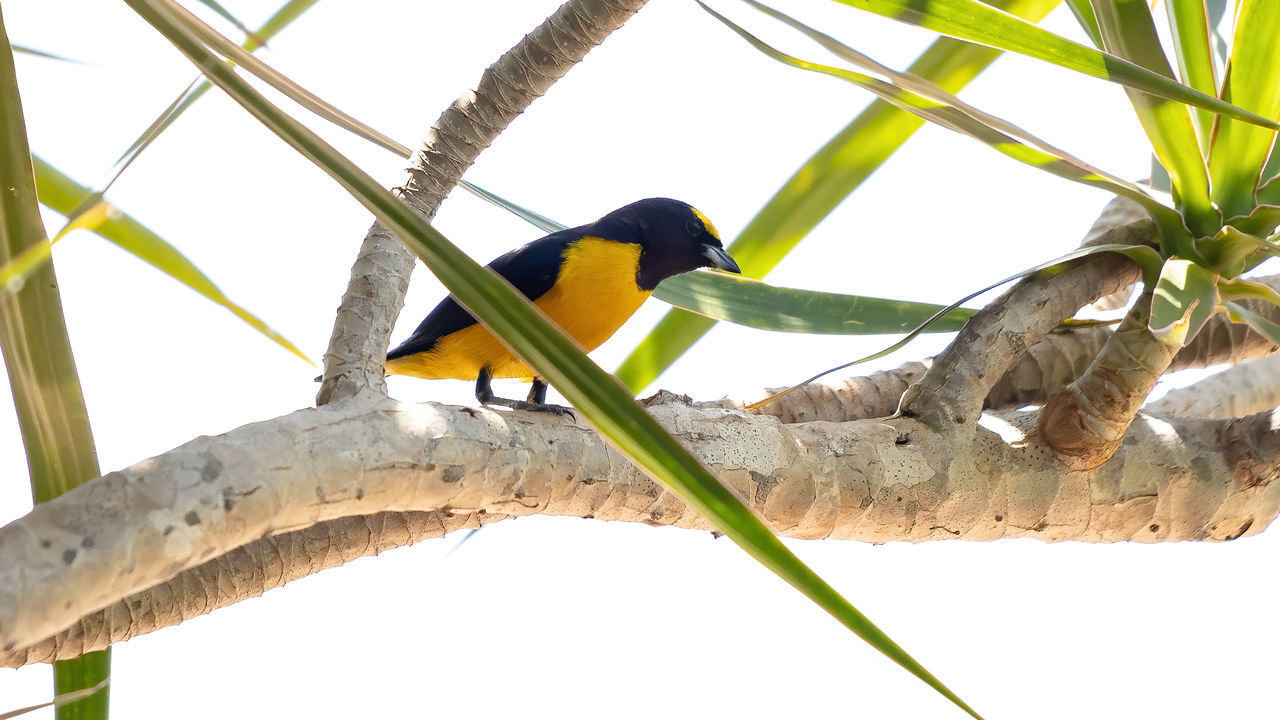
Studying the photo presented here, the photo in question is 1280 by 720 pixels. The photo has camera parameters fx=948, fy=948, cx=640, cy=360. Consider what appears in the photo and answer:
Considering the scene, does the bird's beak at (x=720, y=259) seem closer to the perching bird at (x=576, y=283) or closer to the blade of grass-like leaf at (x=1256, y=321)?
the perching bird at (x=576, y=283)

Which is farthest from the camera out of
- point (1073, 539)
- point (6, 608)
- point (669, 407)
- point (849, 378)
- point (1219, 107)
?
point (849, 378)

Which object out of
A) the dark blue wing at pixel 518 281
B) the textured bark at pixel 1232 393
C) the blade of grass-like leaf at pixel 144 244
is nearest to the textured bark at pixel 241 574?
the blade of grass-like leaf at pixel 144 244

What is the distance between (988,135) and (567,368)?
716 millimetres

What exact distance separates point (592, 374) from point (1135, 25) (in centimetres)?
91

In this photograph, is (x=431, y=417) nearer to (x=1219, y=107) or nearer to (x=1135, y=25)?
(x=1219, y=107)

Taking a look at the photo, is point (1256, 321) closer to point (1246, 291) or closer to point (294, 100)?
point (1246, 291)

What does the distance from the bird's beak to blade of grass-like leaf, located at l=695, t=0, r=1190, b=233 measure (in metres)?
0.66

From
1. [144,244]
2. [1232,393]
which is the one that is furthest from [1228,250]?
[144,244]

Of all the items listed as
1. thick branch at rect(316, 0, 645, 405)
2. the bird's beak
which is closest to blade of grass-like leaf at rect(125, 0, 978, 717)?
thick branch at rect(316, 0, 645, 405)

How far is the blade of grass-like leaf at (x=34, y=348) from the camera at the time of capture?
736 millimetres

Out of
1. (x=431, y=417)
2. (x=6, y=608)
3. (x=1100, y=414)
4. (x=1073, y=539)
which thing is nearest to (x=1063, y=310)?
(x=1100, y=414)

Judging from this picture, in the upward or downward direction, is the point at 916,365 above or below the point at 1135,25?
below

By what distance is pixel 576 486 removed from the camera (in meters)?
1.01

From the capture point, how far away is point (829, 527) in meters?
1.17
